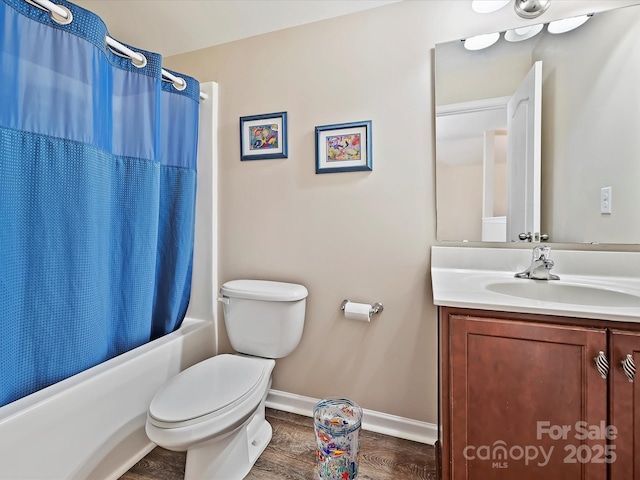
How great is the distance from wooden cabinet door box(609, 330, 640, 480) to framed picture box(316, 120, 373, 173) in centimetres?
114

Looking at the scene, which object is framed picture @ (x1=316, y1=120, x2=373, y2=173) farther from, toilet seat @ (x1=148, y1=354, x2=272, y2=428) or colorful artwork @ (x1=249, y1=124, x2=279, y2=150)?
toilet seat @ (x1=148, y1=354, x2=272, y2=428)

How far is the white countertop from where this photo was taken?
98 cm

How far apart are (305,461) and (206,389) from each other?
0.58 m

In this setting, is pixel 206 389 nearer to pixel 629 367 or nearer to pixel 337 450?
pixel 337 450

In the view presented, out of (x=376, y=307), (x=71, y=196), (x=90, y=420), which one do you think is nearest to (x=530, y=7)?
(x=376, y=307)

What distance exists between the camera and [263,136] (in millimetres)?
1797

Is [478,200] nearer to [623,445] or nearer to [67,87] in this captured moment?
[623,445]

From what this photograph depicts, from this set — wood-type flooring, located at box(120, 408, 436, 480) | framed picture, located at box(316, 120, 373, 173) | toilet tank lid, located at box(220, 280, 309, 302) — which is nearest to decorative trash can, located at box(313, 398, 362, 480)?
wood-type flooring, located at box(120, 408, 436, 480)

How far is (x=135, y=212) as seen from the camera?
4.61 ft

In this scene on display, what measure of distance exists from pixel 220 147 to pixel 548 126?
5.51ft

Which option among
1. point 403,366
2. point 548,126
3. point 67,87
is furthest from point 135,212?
point 548,126

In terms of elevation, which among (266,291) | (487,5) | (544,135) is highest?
(487,5)

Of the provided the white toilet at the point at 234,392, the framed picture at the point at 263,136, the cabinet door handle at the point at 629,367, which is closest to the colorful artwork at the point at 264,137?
the framed picture at the point at 263,136

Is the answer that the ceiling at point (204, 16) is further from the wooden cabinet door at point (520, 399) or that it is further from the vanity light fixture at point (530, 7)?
the wooden cabinet door at point (520, 399)
